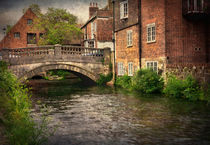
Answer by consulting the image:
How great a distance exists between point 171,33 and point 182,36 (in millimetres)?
967

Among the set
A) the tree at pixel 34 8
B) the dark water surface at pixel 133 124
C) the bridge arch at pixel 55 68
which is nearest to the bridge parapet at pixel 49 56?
the bridge arch at pixel 55 68

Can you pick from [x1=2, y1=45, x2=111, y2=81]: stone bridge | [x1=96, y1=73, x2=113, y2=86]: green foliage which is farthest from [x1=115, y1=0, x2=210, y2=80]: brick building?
[x1=2, y1=45, x2=111, y2=81]: stone bridge

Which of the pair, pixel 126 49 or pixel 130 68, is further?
pixel 126 49

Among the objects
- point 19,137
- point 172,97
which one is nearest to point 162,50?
point 172,97

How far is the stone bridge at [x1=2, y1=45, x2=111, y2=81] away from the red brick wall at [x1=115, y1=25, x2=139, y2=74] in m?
1.61

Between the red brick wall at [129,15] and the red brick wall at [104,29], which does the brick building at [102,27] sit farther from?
the red brick wall at [129,15]

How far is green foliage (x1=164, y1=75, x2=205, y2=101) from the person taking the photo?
12.8 m

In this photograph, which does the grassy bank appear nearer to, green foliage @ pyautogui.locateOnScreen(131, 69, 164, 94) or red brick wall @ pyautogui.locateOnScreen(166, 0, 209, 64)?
green foliage @ pyautogui.locateOnScreen(131, 69, 164, 94)

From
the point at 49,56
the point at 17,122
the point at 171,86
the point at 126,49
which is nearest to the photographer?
the point at 17,122

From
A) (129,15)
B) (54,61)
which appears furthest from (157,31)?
(54,61)

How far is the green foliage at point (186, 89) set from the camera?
42.0 feet

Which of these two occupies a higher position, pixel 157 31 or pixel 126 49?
pixel 157 31

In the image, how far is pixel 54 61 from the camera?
835 inches

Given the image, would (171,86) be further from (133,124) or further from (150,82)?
(133,124)
